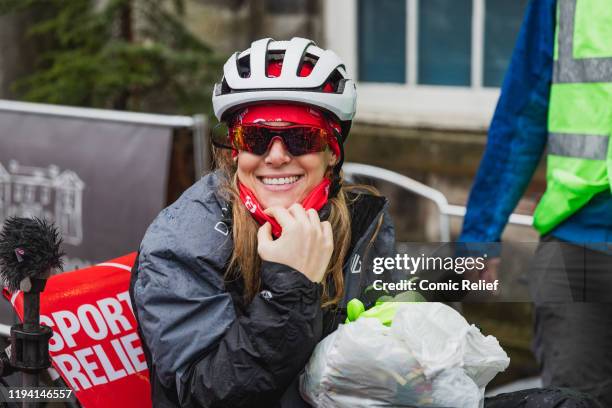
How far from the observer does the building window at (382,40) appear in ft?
22.1

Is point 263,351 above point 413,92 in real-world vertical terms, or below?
above

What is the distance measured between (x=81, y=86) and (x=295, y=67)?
364 centimetres

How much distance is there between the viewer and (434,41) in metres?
6.62

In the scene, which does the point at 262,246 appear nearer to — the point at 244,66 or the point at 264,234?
the point at 264,234

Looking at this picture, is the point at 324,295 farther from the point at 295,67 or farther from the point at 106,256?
the point at 106,256

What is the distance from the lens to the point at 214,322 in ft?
7.91

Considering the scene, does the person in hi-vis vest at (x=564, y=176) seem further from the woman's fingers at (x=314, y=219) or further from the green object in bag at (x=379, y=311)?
the green object in bag at (x=379, y=311)

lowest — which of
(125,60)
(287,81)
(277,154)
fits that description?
(125,60)

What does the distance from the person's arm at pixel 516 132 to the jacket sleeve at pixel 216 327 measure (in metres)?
1.46

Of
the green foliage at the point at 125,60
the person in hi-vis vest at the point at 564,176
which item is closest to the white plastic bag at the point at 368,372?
the person in hi-vis vest at the point at 564,176

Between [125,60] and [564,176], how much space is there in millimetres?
3349

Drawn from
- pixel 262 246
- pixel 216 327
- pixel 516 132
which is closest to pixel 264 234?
pixel 262 246

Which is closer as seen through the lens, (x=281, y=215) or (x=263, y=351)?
(x=263, y=351)

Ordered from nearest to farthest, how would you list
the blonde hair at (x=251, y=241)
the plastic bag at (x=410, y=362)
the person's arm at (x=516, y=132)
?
the plastic bag at (x=410, y=362), the blonde hair at (x=251, y=241), the person's arm at (x=516, y=132)
